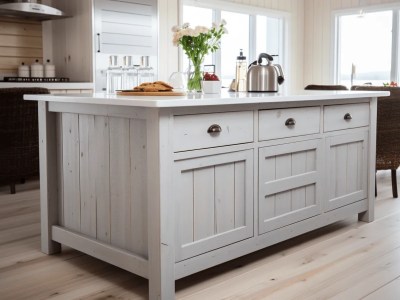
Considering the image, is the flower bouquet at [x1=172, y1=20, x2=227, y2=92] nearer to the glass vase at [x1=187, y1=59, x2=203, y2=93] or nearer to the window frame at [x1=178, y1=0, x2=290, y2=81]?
the glass vase at [x1=187, y1=59, x2=203, y2=93]

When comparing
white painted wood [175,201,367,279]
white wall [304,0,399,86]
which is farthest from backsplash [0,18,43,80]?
white wall [304,0,399,86]

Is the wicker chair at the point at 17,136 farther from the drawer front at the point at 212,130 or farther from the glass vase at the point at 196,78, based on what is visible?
the drawer front at the point at 212,130

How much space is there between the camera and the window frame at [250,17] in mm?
6242

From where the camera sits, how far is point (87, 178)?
92.0 inches

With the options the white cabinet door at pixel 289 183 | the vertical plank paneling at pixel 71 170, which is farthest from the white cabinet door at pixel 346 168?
the vertical plank paneling at pixel 71 170

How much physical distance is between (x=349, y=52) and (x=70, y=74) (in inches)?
163

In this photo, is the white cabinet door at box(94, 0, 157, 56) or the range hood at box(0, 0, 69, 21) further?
the white cabinet door at box(94, 0, 157, 56)

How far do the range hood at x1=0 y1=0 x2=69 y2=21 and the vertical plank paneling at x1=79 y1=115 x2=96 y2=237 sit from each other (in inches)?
110

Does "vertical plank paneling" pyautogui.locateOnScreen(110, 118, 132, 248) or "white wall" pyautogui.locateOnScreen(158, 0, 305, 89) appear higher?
"white wall" pyautogui.locateOnScreen(158, 0, 305, 89)

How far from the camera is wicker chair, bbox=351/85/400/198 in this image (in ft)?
12.2

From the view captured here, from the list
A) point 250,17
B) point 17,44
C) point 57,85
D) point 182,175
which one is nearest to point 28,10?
point 17,44

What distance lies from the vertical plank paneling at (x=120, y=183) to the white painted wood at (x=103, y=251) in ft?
0.15

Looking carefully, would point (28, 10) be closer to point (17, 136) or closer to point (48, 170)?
point (17, 136)

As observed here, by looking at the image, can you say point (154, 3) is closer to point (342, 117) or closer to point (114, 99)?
point (342, 117)
